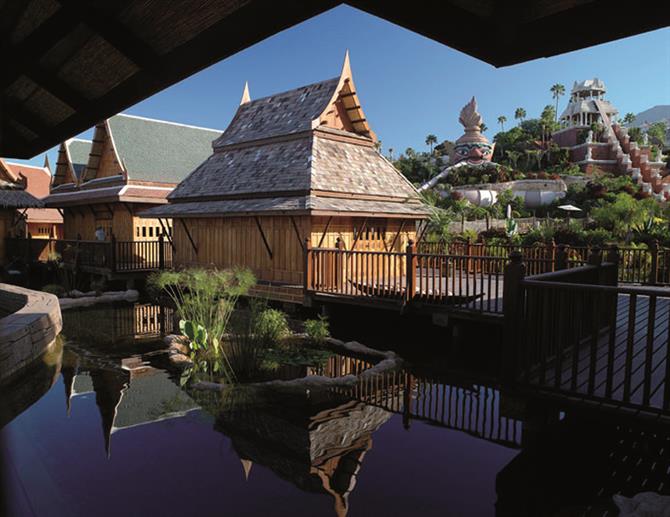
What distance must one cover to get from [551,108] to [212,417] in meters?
82.4

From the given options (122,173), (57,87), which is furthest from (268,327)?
(122,173)

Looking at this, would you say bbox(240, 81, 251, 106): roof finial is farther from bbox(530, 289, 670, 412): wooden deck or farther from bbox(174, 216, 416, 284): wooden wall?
bbox(530, 289, 670, 412): wooden deck

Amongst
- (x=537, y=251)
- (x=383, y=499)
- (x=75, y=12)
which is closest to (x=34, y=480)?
(x=383, y=499)

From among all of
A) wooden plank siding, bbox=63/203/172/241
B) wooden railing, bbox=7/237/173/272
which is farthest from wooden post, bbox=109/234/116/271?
wooden plank siding, bbox=63/203/172/241

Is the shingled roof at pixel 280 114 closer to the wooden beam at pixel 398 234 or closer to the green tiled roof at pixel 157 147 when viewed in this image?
the wooden beam at pixel 398 234

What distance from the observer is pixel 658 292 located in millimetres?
4000

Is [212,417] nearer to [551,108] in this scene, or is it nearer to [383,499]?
[383,499]

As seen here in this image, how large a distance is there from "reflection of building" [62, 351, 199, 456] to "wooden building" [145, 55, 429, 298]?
493cm

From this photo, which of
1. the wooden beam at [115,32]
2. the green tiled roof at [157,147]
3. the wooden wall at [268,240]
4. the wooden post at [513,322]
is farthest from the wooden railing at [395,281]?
the green tiled roof at [157,147]

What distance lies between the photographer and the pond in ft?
13.6

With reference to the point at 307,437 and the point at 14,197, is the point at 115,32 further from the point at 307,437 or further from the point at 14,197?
the point at 14,197

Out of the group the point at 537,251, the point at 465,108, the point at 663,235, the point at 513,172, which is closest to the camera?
the point at 537,251

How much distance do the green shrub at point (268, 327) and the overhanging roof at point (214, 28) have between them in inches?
243

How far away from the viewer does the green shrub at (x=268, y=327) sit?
8492 mm
